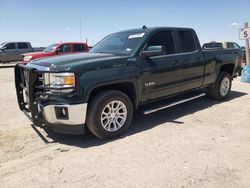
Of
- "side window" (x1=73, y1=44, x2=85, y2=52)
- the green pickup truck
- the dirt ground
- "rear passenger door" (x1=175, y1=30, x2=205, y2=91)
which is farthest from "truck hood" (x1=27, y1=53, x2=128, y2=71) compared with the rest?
"side window" (x1=73, y1=44, x2=85, y2=52)

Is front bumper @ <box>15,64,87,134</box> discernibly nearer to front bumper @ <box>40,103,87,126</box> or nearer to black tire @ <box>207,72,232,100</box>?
front bumper @ <box>40,103,87,126</box>

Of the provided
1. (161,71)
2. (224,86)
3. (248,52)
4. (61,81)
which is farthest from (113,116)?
(248,52)

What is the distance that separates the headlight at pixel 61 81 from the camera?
149 inches

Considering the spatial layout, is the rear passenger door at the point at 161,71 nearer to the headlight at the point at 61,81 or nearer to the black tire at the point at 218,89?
the headlight at the point at 61,81

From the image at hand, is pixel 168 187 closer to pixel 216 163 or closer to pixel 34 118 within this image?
pixel 216 163

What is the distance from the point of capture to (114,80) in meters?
4.21

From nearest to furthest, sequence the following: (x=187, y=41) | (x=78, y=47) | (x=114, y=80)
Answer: (x=114, y=80) < (x=187, y=41) < (x=78, y=47)

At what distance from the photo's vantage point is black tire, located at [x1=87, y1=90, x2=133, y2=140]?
4.06 metres

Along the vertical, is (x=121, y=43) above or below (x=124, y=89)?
above

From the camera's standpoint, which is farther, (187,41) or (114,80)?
(187,41)

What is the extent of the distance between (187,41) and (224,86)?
2027mm

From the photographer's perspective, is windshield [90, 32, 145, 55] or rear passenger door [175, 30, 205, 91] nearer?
windshield [90, 32, 145, 55]

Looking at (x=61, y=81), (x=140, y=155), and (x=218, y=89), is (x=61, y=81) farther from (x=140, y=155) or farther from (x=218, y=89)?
(x=218, y=89)

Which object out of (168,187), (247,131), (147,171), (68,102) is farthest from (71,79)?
(247,131)
